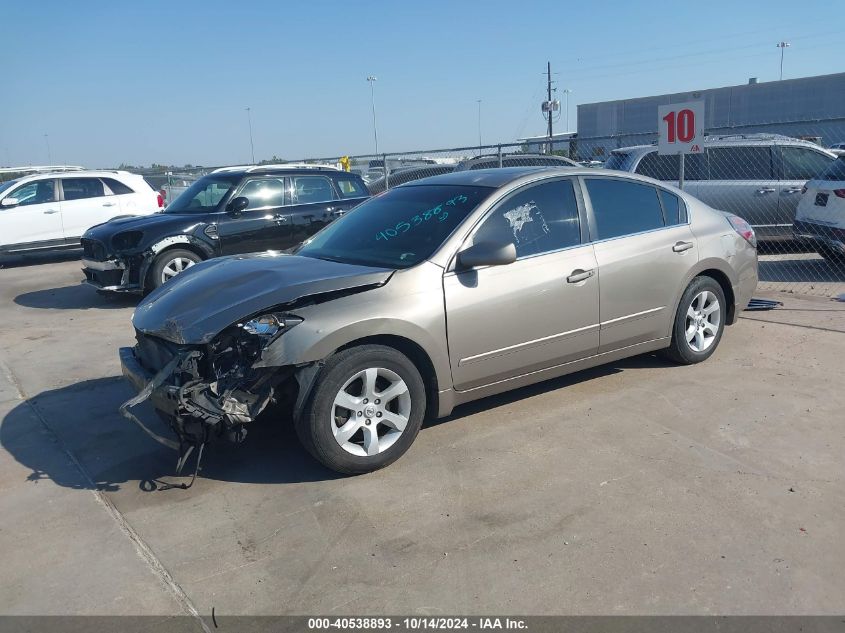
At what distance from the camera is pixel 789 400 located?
5219 millimetres

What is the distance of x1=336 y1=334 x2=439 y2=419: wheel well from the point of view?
13.8 ft

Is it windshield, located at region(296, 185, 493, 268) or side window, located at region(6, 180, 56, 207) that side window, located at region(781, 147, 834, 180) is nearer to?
windshield, located at region(296, 185, 493, 268)

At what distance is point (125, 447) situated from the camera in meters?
4.79

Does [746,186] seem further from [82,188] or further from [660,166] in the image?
[82,188]

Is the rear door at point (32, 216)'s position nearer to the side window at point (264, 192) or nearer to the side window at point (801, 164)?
the side window at point (264, 192)

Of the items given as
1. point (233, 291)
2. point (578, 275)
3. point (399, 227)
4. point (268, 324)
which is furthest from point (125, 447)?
point (578, 275)

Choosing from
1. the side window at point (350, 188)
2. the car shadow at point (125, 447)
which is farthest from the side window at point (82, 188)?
the car shadow at point (125, 447)

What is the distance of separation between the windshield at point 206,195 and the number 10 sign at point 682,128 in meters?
5.51

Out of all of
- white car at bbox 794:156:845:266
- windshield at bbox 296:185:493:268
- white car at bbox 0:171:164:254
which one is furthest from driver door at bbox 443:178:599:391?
white car at bbox 0:171:164:254

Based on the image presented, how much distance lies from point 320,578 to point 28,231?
12.8 meters

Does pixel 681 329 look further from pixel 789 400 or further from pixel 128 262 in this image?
pixel 128 262

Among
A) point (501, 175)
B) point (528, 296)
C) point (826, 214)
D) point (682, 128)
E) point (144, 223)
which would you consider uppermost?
point (682, 128)

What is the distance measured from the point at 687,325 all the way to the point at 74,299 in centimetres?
819

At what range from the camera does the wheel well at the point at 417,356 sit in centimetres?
422
